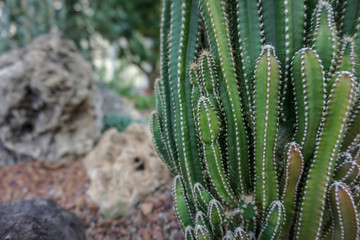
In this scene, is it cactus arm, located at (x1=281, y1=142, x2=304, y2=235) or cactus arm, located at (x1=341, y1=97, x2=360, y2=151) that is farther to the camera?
cactus arm, located at (x1=341, y1=97, x2=360, y2=151)

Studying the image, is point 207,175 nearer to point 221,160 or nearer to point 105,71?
point 221,160

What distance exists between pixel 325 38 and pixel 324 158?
2.24ft

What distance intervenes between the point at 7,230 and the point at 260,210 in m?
1.70

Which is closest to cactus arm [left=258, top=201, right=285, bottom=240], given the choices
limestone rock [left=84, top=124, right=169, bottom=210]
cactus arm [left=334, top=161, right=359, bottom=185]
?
cactus arm [left=334, top=161, right=359, bottom=185]

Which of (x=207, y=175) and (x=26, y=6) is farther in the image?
(x=26, y=6)

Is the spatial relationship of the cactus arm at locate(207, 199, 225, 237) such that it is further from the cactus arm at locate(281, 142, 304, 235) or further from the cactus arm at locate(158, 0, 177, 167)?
the cactus arm at locate(158, 0, 177, 167)

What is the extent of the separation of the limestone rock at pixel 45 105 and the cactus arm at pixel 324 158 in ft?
11.3

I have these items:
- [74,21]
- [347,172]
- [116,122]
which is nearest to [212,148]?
[347,172]

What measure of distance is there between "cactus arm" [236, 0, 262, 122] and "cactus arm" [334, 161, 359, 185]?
0.66 metres

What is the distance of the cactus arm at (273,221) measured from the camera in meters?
1.65

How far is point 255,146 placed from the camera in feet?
→ 5.57

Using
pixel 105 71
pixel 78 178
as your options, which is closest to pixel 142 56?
pixel 105 71

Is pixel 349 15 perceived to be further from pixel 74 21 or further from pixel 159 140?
pixel 74 21

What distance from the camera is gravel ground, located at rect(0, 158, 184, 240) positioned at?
2.83 metres
